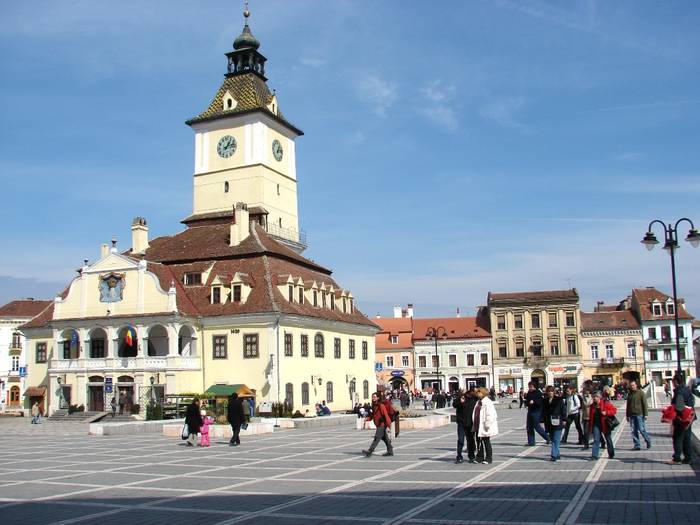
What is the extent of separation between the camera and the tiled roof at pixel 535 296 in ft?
262

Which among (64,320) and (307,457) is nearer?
(307,457)

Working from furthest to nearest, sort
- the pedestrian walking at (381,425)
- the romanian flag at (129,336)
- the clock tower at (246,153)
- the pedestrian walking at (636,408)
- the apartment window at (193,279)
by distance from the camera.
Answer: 1. the clock tower at (246,153)
2. the apartment window at (193,279)
3. the romanian flag at (129,336)
4. the pedestrian walking at (381,425)
5. the pedestrian walking at (636,408)

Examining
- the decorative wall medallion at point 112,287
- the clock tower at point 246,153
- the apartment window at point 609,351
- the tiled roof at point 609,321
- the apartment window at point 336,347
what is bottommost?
the apartment window at point 609,351

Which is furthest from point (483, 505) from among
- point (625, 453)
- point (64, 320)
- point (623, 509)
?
point (64, 320)

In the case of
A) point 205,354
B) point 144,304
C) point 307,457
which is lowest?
point 307,457

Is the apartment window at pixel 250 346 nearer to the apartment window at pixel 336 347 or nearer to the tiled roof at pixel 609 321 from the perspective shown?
the apartment window at pixel 336 347

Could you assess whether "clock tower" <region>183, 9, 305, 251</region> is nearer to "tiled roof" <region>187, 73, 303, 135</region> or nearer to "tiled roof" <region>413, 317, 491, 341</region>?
"tiled roof" <region>187, 73, 303, 135</region>

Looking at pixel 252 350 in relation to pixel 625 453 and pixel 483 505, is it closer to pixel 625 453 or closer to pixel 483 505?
pixel 625 453

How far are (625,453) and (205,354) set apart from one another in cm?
3368

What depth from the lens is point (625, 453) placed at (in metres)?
19.2

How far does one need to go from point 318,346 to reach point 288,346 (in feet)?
14.2

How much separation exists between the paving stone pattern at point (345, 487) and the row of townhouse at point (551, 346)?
189 ft

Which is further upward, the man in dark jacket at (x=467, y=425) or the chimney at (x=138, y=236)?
the chimney at (x=138, y=236)

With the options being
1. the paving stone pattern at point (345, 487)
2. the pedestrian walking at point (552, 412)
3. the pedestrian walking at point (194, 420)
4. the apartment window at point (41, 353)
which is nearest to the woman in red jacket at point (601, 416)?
the paving stone pattern at point (345, 487)
